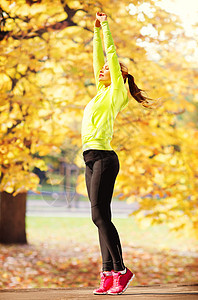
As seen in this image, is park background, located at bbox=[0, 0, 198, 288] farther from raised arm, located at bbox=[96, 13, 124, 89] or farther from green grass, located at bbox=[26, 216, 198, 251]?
green grass, located at bbox=[26, 216, 198, 251]

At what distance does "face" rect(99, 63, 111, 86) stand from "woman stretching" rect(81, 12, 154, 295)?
0.12 meters

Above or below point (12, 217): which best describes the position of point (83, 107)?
above

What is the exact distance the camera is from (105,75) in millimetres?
3172

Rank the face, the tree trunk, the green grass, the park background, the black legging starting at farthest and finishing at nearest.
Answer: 1. the green grass
2. the tree trunk
3. the park background
4. the face
5. the black legging

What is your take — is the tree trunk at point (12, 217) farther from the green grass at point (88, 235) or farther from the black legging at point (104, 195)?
the black legging at point (104, 195)

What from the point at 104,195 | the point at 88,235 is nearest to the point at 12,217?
the point at 88,235

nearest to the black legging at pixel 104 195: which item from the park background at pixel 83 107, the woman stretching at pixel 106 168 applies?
the woman stretching at pixel 106 168

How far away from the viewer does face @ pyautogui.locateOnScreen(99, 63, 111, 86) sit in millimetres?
3164

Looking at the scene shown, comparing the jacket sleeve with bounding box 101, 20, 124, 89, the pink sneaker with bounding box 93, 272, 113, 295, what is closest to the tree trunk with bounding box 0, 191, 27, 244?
the pink sneaker with bounding box 93, 272, 113, 295

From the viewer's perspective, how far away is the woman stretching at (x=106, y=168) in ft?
9.61

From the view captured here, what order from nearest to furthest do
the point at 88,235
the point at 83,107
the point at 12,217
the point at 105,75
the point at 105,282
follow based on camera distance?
the point at 105,282 < the point at 105,75 < the point at 83,107 < the point at 12,217 < the point at 88,235

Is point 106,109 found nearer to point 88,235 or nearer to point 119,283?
point 119,283

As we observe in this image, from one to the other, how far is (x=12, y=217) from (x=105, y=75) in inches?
264

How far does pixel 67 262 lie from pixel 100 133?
6008mm
